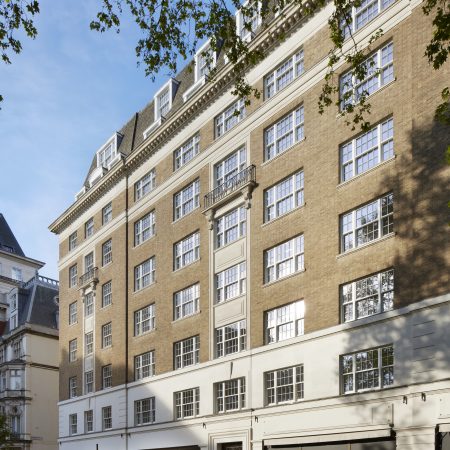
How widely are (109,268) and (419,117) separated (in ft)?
89.6

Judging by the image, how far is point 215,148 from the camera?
1439 inches

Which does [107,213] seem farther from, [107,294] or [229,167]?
[229,167]

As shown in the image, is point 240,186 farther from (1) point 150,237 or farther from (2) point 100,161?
(2) point 100,161

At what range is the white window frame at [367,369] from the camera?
24.9 meters

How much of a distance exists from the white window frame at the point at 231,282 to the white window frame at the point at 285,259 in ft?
5.66

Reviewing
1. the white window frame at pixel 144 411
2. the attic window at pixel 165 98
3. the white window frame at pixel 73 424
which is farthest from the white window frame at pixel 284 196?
the white window frame at pixel 73 424

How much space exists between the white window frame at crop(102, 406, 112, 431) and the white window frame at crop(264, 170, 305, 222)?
19.8m

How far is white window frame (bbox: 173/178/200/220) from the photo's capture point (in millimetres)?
38125

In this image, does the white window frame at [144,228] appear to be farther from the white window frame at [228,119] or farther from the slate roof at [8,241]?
the slate roof at [8,241]

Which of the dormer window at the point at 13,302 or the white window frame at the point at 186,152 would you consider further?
the dormer window at the point at 13,302

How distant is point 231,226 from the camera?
114 ft

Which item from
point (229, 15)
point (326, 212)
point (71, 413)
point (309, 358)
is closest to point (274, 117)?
point (326, 212)

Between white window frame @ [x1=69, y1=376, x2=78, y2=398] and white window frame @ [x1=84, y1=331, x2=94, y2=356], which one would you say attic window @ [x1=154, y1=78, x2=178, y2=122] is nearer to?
white window frame @ [x1=84, y1=331, x2=94, y2=356]

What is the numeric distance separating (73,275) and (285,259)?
26.7 meters
